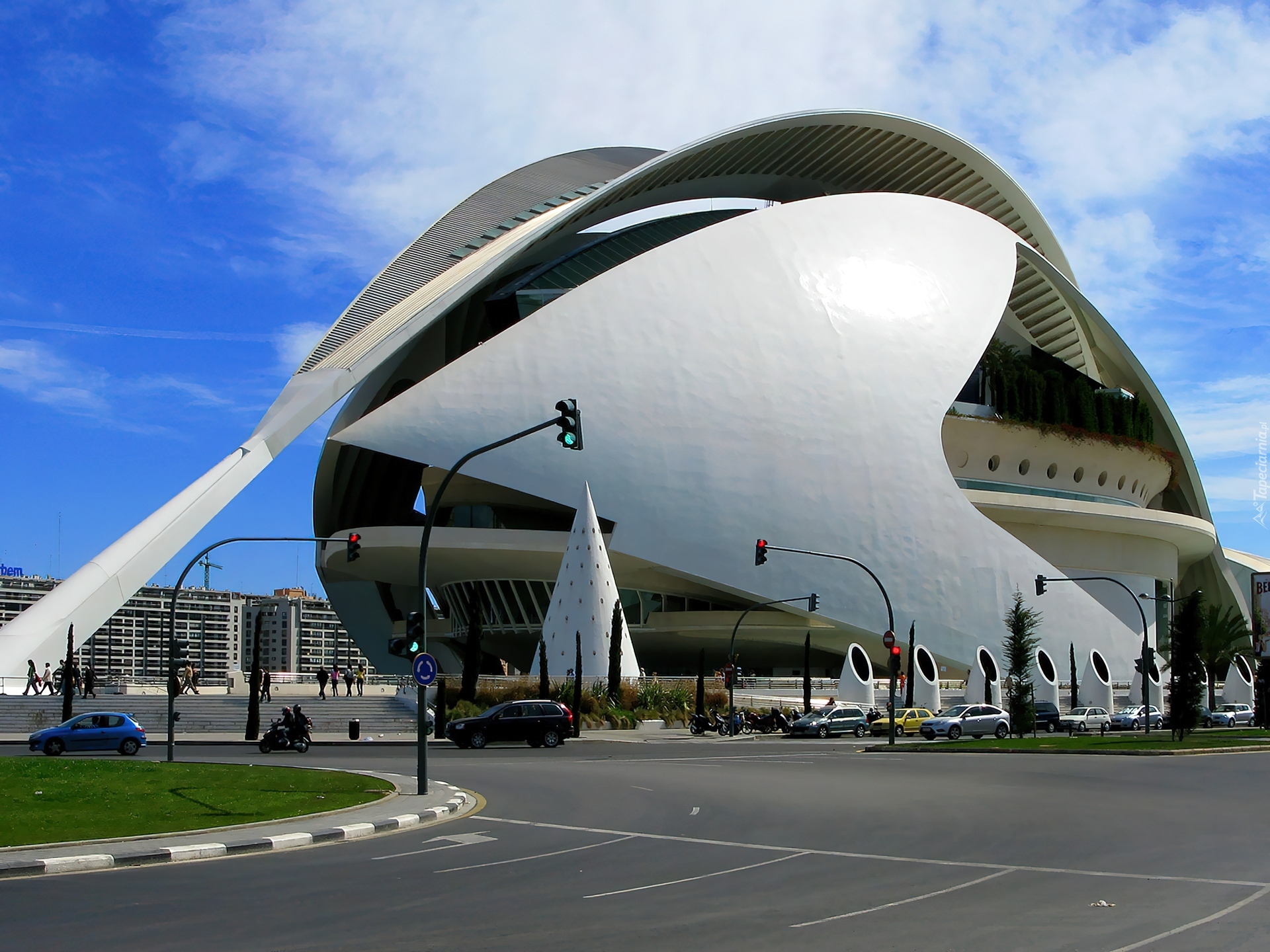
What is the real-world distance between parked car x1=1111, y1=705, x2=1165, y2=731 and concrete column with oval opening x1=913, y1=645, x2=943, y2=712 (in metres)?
6.49

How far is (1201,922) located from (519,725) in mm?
25791

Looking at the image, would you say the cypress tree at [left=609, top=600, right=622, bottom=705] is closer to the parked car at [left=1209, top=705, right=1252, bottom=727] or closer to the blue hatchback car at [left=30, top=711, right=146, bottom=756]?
the blue hatchback car at [left=30, top=711, right=146, bottom=756]

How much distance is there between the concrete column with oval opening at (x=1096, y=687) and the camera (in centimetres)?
4741

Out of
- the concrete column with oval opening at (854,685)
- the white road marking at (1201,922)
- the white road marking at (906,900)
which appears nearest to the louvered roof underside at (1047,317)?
the concrete column with oval opening at (854,685)

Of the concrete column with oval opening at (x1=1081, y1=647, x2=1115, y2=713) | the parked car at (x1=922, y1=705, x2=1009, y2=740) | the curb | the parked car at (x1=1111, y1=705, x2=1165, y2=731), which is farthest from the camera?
the concrete column with oval opening at (x1=1081, y1=647, x2=1115, y2=713)

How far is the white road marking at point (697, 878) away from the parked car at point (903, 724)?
100 feet

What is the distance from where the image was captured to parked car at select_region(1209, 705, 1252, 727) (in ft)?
160

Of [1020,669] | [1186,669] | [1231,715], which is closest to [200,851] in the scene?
[1186,669]

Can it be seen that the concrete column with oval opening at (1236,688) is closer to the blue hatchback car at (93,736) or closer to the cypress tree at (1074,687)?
the cypress tree at (1074,687)

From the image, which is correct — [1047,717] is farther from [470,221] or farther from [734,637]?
[470,221]

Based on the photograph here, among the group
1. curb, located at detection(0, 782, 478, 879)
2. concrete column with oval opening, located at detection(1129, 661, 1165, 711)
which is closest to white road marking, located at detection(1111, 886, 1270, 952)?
curb, located at detection(0, 782, 478, 879)

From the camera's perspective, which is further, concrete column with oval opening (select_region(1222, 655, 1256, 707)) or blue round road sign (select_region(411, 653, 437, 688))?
concrete column with oval opening (select_region(1222, 655, 1256, 707))

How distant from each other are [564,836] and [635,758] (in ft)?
49.2

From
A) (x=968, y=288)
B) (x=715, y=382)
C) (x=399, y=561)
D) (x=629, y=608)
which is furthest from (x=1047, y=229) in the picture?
(x=399, y=561)
